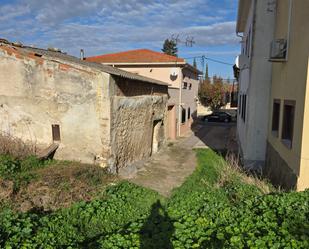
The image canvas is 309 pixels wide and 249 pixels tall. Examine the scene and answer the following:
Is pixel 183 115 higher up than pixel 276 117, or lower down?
lower down

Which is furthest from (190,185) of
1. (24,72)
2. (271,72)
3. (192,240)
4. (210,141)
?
(210,141)

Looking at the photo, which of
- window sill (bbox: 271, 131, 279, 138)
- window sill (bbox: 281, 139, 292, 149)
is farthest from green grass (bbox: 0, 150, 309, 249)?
window sill (bbox: 271, 131, 279, 138)

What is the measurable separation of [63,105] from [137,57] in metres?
14.4

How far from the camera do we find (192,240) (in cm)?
452

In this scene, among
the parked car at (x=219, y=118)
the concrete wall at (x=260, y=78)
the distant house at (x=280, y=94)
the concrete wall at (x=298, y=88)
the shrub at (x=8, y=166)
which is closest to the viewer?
the concrete wall at (x=298, y=88)

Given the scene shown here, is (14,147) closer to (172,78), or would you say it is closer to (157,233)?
(157,233)

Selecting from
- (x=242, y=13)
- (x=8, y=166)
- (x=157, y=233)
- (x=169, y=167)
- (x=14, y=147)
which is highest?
(x=242, y=13)

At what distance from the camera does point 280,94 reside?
30.4ft

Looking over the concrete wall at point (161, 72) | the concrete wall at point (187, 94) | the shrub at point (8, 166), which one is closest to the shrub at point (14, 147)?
the shrub at point (8, 166)

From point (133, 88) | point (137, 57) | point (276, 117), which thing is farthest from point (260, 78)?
point (137, 57)

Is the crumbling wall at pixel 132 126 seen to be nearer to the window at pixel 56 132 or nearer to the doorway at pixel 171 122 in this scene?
the window at pixel 56 132

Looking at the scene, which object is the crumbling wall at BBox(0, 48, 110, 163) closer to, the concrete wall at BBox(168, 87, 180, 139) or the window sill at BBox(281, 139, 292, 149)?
the window sill at BBox(281, 139, 292, 149)

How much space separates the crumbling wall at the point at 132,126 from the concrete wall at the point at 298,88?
536cm

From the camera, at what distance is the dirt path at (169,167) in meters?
10.7
